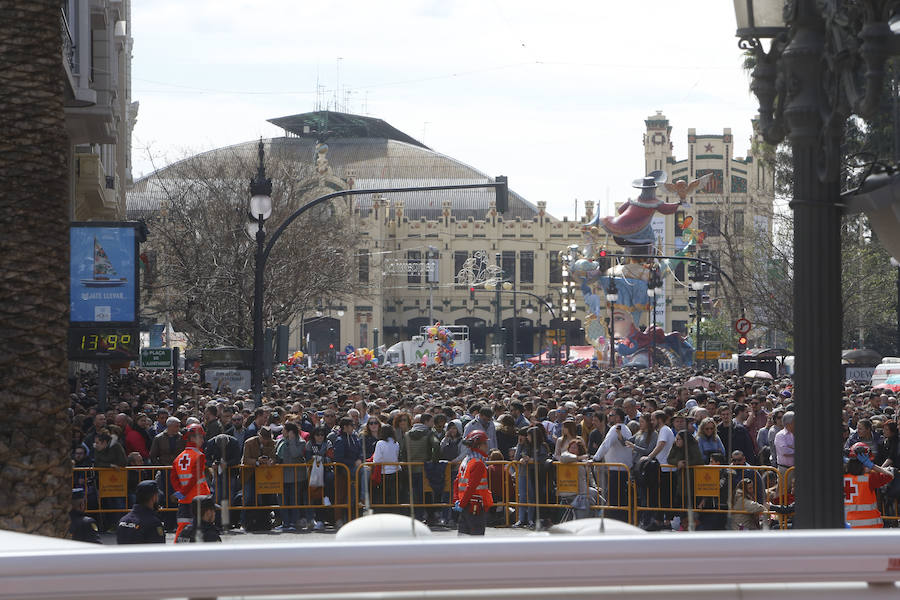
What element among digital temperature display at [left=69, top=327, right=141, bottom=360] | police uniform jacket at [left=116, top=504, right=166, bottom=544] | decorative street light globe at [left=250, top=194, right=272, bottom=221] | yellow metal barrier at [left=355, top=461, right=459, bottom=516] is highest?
decorative street light globe at [left=250, top=194, right=272, bottom=221]

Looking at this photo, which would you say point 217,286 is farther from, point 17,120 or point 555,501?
point 17,120

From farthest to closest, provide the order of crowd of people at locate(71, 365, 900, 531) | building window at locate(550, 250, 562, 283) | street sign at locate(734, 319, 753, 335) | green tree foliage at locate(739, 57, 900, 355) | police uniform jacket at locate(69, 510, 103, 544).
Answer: building window at locate(550, 250, 562, 283), green tree foliage at locate(739, 57, 900, 355), street sign at locate(734, 319, 753, 335), crowd of people at locate(71, 365, 900, 531), police uniform jacket at locate(69, 510, 103, 544)

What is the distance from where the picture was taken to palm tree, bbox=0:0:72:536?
6566 mm

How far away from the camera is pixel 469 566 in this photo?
2.66 meters

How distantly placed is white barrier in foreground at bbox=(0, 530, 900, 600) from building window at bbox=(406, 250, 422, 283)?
92.1 m

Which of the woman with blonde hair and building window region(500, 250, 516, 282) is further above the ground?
building window region(500, 250, 516, 282)

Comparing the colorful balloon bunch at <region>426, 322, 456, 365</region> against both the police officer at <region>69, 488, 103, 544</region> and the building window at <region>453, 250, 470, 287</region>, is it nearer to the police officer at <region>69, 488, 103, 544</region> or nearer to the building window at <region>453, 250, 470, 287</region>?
the building window at <region>453, 250, 470, 287</region>

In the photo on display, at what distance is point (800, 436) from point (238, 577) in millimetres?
2631

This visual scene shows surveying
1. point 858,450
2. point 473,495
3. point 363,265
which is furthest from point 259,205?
point 363,265

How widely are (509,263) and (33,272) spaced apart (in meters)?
98.3

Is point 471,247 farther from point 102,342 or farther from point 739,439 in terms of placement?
point 739,439

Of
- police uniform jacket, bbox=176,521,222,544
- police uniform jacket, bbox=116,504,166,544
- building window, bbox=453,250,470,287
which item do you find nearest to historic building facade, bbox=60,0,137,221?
police uniform jacket, bbox=176,521,222,544

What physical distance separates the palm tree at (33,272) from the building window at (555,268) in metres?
98.0

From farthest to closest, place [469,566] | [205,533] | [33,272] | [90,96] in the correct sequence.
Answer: [90,96], [205,533], [33,272], [469,566]
